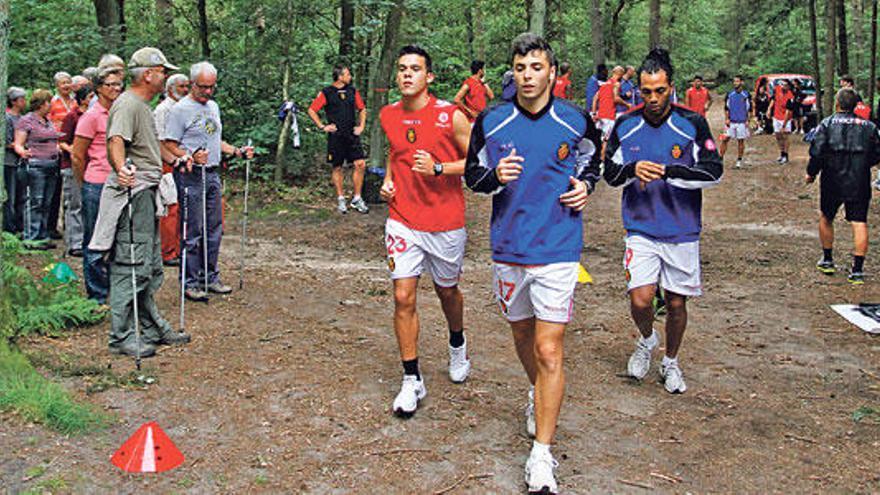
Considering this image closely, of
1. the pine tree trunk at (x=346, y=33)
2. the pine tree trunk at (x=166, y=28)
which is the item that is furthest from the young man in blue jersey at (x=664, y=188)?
the pine tree trunk at (x=166, y=28)

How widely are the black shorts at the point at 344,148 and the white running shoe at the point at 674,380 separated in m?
8.35

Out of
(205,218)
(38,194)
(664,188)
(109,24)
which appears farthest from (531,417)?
(109,24)

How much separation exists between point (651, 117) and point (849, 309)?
3956 mm

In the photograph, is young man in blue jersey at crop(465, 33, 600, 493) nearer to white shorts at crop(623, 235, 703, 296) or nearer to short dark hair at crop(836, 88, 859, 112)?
white shorts at crop(623, 235, 703, 296)

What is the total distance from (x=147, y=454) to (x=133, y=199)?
2.70 m

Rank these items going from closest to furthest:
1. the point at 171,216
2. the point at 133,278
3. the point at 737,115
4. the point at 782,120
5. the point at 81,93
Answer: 1. the point at 133,278
2. the point at 171,216
3. the point at 81,93
4. the point at 737,115
5. the point at 782,120

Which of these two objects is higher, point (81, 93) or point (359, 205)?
point (81, 93)

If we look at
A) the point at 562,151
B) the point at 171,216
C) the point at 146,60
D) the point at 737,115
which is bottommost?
the point at 171,216

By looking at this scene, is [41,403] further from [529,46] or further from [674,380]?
[674,380]

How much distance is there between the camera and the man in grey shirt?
10.7 m

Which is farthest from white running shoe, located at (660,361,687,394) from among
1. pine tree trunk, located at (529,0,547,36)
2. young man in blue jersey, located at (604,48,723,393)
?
pine tree trunk, located at (529,0,547,36)

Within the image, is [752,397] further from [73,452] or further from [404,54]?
[73,452]

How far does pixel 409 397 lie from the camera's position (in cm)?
537

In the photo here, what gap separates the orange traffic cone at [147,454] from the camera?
174 inches
